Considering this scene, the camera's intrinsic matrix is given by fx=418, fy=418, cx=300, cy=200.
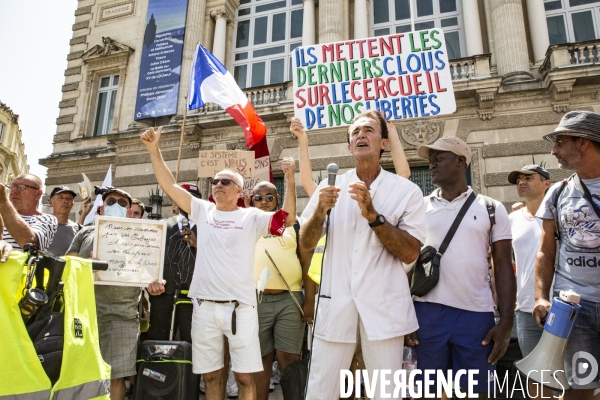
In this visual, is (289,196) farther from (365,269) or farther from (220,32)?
(220,32)

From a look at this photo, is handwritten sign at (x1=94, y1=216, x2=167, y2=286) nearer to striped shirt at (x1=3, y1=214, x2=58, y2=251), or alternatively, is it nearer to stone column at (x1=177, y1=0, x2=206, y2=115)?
striped shirt at (x1=3, y1=214, x2=58, y2=251)

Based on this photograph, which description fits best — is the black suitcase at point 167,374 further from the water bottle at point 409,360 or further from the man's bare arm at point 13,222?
the water bottle at point 409,360

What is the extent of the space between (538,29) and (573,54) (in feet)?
5.35

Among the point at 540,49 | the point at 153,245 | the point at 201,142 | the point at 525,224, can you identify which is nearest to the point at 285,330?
the point at 153,245

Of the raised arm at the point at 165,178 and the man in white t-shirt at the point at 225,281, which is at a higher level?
the raised arm at the point at 165,178

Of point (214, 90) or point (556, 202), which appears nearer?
point (556, 202)

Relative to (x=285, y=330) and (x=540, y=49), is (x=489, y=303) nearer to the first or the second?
(x=285, y=330)

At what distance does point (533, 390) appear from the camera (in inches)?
127

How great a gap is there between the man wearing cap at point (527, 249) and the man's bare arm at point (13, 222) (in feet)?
12.8

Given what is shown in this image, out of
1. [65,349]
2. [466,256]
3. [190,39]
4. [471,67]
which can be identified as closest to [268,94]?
[190,39]

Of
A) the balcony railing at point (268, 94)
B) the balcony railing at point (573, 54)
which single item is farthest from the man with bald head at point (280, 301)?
the balcony railing at point (573, 54)

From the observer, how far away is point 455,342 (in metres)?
2.51

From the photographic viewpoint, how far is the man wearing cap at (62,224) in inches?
180

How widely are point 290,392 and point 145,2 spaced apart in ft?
50.0
